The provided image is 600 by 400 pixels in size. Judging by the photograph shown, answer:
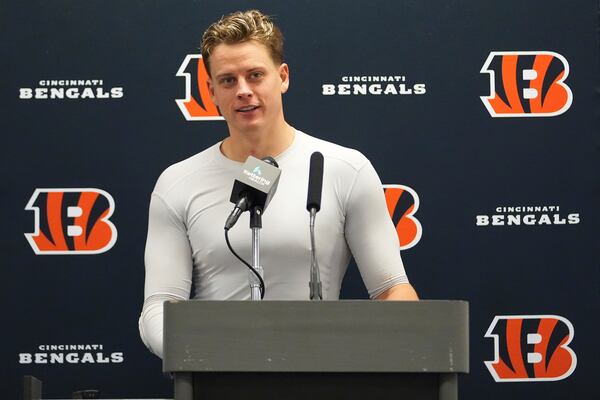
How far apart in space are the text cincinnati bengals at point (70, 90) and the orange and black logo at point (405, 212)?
99 cm

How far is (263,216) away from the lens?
9.16 ft

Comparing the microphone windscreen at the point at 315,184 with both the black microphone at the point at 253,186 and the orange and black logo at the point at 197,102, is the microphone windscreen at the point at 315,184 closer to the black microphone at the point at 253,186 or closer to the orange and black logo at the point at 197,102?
the black microphone at the point at 253,186

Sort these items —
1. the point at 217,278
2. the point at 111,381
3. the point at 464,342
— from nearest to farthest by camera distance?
1. the point at 464,342
2. the point at 217,278
3. the point at 111,381

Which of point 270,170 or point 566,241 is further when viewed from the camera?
point 566,241

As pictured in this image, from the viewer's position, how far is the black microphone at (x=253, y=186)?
2.13m

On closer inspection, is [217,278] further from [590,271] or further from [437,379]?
[590,271]

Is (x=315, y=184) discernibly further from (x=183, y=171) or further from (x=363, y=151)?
(x=363, y=151)

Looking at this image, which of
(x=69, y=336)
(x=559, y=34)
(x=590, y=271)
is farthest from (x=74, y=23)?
(x=590, y=271)

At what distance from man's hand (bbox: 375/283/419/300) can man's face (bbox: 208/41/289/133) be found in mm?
559

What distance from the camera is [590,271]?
352cm

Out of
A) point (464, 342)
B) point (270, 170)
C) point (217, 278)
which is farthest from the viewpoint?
point (217, 278)

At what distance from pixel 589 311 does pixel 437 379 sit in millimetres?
1880

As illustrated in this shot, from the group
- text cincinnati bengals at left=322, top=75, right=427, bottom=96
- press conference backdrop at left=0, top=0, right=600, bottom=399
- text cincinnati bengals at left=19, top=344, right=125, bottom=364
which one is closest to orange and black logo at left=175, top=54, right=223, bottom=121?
press conference backdrop at left=0, top=0, right=600, bottom=399

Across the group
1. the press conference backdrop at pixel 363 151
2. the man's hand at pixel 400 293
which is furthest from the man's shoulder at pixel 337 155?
the press conference backdrop at pixel 363 151
